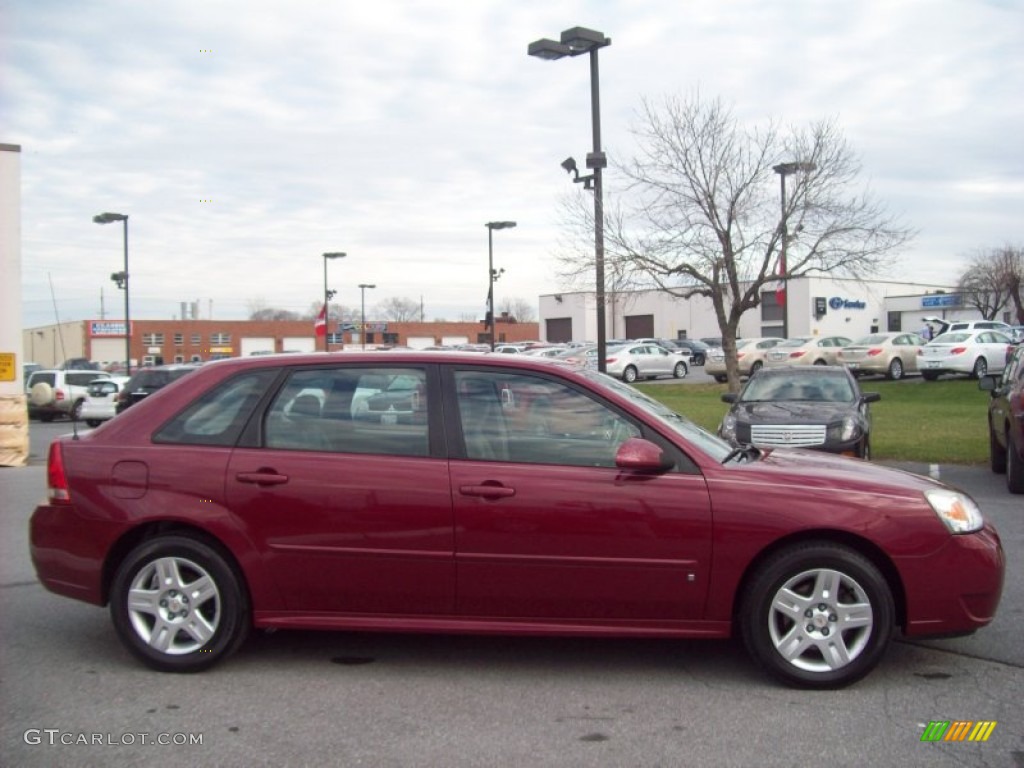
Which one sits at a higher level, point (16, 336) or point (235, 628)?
point (16, 336)

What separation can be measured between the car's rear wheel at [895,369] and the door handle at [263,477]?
1211 inches

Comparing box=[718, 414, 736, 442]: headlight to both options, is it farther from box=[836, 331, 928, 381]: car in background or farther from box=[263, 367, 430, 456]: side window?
box=[836, 331, 928, 381]: car in background

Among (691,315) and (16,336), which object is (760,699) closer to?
(16,336)

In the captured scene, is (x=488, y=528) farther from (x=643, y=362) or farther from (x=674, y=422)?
(x=643, y=362)

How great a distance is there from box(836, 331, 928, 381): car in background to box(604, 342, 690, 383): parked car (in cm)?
836

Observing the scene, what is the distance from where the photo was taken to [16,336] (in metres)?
15.6

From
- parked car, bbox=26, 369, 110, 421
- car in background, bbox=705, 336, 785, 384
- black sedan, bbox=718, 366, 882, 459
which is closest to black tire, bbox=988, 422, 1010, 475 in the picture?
black sedan, bbox=718, 366, 882, 459

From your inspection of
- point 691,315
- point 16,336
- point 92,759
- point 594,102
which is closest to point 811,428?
point 594,102

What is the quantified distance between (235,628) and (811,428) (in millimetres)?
8417

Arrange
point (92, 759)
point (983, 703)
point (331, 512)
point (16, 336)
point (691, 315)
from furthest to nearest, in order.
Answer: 1. point (691, 315)
2. point (16, 336)
3. point (331, 512)
4. point (983, 703)
5. point (92, 759)

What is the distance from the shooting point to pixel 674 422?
16.8 ft

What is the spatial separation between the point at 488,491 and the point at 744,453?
1.44m

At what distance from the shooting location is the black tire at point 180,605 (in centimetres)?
478

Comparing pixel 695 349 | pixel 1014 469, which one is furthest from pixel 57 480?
pixel 695 349
